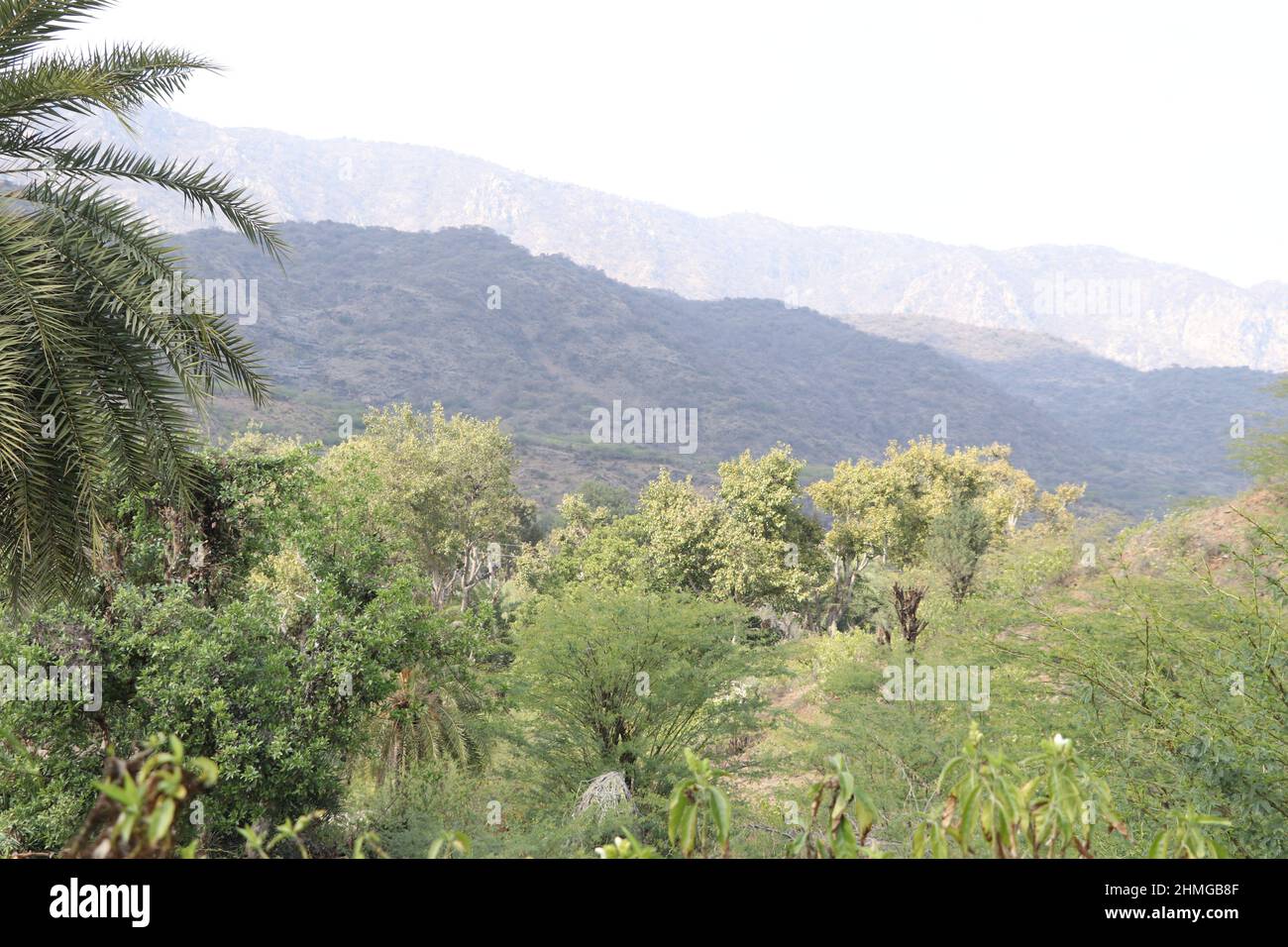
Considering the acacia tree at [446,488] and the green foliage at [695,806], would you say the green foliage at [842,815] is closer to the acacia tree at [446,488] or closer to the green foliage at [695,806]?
the green foliage at [695,806]

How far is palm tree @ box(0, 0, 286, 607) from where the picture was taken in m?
6.79

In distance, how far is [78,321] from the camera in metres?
7.47

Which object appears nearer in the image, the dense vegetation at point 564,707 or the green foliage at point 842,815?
the green foliage at point 842,815

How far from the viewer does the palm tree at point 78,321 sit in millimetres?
6785

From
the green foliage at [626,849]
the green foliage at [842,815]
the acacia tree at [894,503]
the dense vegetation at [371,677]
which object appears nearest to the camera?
the green foliage at [626,849]

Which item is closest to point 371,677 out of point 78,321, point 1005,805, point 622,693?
point 622,693

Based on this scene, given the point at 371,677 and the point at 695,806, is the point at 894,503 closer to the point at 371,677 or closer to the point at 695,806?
the point at 371,677

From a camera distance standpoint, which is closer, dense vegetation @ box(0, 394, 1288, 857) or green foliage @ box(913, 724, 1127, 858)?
green foliage @ box(913, 724, 1127, 858)

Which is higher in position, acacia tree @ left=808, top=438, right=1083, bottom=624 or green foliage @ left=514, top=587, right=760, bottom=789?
acacia tree @ left=808, top=438, right=1083, bottom=624

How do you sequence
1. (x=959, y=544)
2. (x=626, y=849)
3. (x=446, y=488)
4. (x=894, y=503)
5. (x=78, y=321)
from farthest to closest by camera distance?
(x=894, y=503)
(x=446, y=488)
(x=959, y=544)
(x=78, y=321)
(x=626, y=849)

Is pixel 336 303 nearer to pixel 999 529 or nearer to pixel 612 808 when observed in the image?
pixel 999 529

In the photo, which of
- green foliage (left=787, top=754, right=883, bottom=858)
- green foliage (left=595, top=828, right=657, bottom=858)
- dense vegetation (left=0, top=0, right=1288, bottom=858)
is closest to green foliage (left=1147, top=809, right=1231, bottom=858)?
dense vegetation (left=0, top=0, right=1288, bottom=858)

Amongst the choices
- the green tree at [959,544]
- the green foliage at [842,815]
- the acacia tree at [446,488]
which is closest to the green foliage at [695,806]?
the green foliage at [842,815]

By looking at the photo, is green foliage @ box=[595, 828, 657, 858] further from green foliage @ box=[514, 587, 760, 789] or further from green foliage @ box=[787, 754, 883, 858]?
green foliage @ box=[514, 587, 760, 789]
